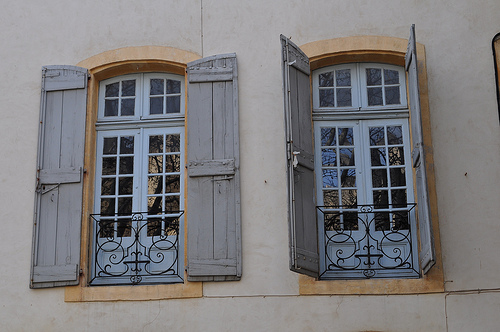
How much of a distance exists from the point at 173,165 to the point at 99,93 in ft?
3.68

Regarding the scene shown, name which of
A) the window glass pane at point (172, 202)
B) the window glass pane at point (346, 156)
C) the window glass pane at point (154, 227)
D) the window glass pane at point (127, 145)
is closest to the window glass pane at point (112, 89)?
the window glass pane at point (127, 145)

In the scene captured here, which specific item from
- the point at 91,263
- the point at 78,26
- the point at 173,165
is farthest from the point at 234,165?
the point at 78,26

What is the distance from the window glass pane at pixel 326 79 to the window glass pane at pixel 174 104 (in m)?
1.45

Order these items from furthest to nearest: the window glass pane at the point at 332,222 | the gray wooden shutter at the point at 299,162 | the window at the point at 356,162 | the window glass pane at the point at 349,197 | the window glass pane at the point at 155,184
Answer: the window glass pane at the point at 155,184 < the window glass pane at the point at 349,197 < the window glass pane at the point at 332,222 < the window at the point at 356,162 < the gray wooden shutter at the point at 299,162

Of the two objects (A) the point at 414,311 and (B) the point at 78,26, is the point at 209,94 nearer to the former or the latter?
(B) the point at 78,26

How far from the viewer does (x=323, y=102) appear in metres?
8.20

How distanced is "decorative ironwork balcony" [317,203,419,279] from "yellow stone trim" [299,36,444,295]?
21 centimetres

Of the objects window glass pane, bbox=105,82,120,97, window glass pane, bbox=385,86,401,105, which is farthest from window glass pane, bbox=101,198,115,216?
window glass pane, bbox=385,86,401,105

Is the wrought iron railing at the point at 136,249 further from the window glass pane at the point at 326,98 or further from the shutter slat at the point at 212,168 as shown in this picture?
the window glass pane at the point at 326,98

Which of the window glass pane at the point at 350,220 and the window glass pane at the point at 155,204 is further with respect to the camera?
the window glass pane at the point at 155,204

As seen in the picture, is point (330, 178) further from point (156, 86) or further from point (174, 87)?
point (156, 86)

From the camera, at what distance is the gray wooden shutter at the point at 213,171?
7586mm

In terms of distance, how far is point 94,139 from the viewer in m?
8.25

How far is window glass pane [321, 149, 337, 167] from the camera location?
315 inches
